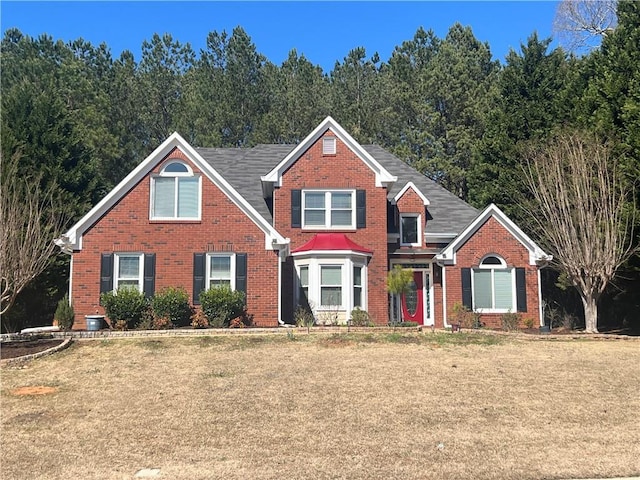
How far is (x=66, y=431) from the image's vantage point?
9.00m

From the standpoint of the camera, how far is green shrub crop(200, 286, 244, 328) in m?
18.5

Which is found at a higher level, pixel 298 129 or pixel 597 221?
pixel 298 129

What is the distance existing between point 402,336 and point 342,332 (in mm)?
1747

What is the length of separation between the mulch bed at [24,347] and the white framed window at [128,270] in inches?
158

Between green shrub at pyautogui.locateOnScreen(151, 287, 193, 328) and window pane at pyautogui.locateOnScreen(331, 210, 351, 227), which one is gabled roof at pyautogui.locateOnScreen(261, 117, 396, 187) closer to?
window pane at pyautogui.locateOnScreen(331, 210, 351, 227)

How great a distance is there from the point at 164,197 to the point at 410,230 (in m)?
9.65

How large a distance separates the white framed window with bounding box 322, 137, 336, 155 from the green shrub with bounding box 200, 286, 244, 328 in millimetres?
6818

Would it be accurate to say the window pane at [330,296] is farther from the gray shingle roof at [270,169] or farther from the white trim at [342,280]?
the gray shingle roof at [270,169]

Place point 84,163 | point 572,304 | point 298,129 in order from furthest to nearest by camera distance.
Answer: point 298,129, point 84,163, point 572,304

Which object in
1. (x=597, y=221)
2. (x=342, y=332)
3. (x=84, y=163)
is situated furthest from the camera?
(x=84, y=163)

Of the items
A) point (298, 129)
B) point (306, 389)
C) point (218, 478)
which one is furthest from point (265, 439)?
point (298, 129)

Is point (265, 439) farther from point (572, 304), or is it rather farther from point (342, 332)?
point (572, 304)

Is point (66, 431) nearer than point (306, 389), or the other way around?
point (66, 431)

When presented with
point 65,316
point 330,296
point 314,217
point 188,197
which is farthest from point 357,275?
point 65,316
